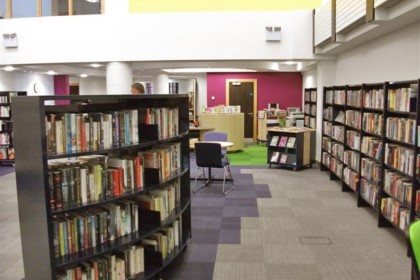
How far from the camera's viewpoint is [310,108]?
10.7m

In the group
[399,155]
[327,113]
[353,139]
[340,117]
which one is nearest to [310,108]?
[327,113]

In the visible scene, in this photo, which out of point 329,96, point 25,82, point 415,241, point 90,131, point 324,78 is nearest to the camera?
point 415,241

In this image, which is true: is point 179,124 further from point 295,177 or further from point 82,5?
point 82,5

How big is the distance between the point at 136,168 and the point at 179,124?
0.94m

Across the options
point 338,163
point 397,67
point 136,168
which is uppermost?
point 397,67

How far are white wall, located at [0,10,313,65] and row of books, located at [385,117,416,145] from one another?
3.87 meters

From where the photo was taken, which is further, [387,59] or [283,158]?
[283,158]

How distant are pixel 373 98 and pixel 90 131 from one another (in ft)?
13.3

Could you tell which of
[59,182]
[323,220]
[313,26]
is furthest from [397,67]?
[59,182]

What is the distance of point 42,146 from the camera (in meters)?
2.51

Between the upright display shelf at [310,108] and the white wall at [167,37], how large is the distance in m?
2.29

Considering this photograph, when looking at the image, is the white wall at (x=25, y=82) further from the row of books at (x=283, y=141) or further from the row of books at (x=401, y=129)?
the row of books at (x=401, y=129)

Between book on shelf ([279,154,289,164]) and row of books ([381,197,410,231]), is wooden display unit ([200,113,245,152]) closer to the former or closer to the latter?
book on shelf ([279,154,289,164])

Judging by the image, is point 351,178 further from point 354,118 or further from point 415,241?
point 415,241
